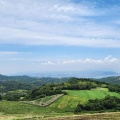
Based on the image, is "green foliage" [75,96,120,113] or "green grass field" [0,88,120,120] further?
"green foliage" [75,96,120,113]


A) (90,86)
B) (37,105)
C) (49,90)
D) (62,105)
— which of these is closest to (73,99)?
(62,105)

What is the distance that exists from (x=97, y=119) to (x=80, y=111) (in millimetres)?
21944

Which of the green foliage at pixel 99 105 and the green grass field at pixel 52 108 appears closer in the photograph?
the green grass field at pixel 52 108

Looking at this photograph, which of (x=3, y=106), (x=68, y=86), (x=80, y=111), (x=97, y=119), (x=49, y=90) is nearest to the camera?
(x=97, y=119)

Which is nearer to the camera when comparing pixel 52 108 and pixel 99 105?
pixel 99 105

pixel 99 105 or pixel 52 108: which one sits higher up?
pixel 99 105

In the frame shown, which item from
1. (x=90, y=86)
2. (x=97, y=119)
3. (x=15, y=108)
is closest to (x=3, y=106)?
(x=15, y=108)

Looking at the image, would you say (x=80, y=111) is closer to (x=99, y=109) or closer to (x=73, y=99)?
(x=99, y=109)

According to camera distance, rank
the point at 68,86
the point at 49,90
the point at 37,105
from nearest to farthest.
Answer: the point at 37,105
the point at 49,90
the point at 68,86

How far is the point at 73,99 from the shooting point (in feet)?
388

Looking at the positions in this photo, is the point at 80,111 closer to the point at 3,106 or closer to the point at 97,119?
the point at 97,119

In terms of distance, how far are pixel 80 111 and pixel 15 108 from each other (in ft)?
84.2

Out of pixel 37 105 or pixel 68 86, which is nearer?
pixel 37 105

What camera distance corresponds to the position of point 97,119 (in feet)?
255
